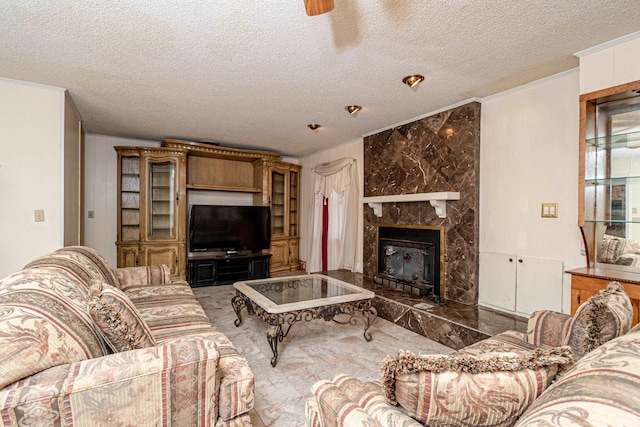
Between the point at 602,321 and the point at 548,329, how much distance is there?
0.60 m

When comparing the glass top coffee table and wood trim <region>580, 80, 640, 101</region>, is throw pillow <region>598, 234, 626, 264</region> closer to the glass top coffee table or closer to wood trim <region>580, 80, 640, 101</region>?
wood trim <region>580, 80, 640, 101</region>

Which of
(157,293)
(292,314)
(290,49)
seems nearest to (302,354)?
(292,314)

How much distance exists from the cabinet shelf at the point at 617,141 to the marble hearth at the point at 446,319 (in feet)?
5.11

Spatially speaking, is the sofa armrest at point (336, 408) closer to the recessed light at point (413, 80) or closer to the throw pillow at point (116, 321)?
the throw pillow at point (116, 321)

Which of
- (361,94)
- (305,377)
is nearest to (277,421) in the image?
(305,377)

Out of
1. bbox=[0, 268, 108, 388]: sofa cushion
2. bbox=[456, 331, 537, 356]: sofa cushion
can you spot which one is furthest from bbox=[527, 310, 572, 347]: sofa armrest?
bbox=[0, 268, 108, 388]: sofa cushion

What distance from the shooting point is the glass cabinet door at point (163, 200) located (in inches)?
193

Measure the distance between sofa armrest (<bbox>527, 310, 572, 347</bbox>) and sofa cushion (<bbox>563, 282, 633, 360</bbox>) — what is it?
32 centimetres

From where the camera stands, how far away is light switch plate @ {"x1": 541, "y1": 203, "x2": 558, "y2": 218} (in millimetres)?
2684

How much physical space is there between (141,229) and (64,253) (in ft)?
9.77

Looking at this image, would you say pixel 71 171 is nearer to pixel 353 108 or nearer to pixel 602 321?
pixel 353 108

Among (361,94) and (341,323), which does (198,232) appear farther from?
(361,94)

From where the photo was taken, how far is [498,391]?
2.50 ft

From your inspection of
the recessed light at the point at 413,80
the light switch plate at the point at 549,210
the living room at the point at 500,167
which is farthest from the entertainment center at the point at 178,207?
the light switch plate at the point at 549,210
